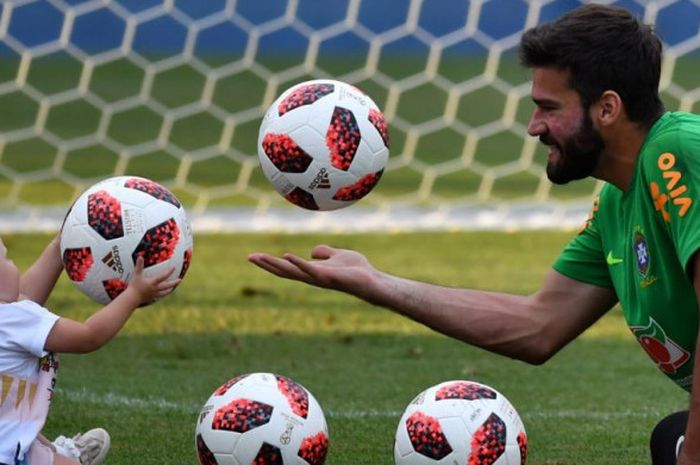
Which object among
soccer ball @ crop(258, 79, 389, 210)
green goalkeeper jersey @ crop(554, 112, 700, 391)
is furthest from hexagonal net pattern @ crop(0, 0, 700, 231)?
green goalkeeper jersey @ crop(554, 112, 700, 391)

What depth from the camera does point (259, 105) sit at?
54.5ft

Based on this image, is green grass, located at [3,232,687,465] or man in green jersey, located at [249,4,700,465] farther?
green grass, located at [3,232,687,465]

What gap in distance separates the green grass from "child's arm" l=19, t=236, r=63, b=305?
0.68 m

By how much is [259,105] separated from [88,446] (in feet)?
39.5

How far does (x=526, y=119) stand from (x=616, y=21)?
1151 cm

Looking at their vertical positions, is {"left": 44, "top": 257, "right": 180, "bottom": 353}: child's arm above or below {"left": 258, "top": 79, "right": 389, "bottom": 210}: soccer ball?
below

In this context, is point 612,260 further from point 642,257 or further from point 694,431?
point 694,431

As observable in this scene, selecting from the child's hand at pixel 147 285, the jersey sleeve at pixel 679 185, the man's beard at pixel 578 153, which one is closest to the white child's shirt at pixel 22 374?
the child's hand at pixel 147 285

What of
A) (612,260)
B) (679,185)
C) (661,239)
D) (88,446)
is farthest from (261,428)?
(679,185)

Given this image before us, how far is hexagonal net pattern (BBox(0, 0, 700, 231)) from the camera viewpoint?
11820mm

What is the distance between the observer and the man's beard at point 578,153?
422 centimetres

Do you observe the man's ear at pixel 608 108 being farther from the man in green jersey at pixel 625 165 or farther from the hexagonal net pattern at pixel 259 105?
the hexagonal net pattern at pixel 259 105

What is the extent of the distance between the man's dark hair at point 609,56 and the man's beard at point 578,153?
0.08 m

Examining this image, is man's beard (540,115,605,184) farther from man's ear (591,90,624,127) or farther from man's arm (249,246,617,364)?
man's arm (249,246,617,364)
